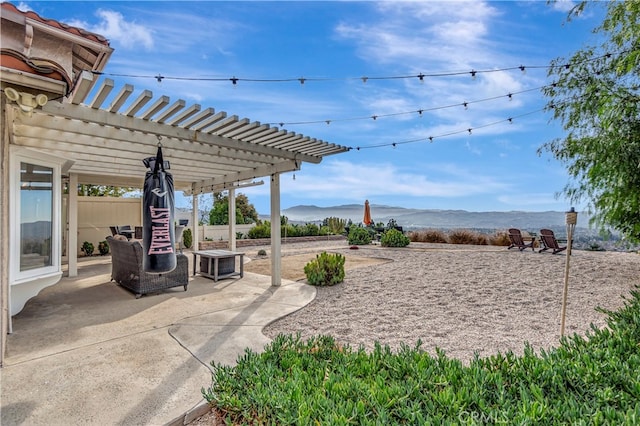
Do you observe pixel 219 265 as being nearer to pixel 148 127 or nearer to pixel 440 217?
pixel 148 127

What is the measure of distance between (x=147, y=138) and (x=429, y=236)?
1397 centimetres

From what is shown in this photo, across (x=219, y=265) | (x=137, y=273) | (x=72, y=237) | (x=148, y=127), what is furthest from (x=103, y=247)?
(x=148, y=127)

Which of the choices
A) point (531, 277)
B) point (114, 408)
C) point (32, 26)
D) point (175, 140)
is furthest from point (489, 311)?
point (32, 26)

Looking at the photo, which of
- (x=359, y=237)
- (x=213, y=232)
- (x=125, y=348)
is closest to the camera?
(x=125, y=348)

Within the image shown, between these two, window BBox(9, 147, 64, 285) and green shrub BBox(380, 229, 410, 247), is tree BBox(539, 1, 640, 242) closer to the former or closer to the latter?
green shrub BBox(380, 229, 410, 247)

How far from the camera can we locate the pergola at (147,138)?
3.87 meters

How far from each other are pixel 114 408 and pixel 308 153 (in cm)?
515

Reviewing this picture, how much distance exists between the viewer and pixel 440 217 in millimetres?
28906

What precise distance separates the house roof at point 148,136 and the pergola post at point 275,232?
0.30m

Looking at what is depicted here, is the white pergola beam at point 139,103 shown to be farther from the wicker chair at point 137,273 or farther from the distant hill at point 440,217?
the distant hill at point 440,217

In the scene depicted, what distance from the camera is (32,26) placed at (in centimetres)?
252

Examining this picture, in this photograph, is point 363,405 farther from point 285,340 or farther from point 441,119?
point 441,119

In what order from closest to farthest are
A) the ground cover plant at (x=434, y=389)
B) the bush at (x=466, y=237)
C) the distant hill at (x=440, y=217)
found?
the ground cover plant at (x=434, y=389) < the bush at (x=466, y=237) < the distant hill at (x=440, y=217)

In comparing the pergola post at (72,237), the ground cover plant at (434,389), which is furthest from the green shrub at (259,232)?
the ground cover plant at (434,389)
